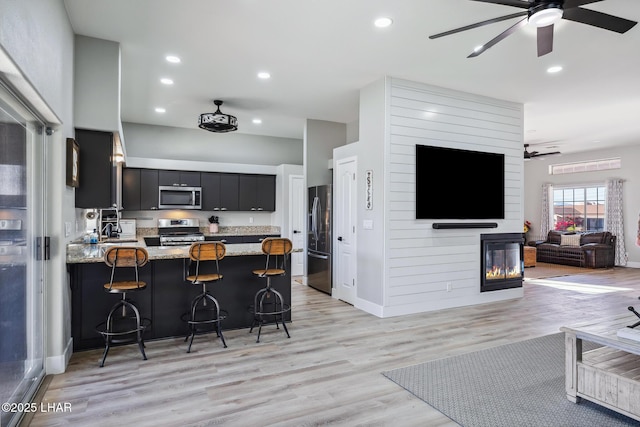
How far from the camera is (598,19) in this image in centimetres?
271

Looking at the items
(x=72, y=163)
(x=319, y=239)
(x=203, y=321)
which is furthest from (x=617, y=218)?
(x=72, y=163)

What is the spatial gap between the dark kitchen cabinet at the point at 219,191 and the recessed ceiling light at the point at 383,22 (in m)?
4.86

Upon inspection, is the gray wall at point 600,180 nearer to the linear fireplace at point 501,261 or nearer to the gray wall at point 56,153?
the linear fireplace at point 501,261

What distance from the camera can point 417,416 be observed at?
246 centimetres

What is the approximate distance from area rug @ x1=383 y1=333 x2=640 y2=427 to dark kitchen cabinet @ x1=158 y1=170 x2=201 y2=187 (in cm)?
555

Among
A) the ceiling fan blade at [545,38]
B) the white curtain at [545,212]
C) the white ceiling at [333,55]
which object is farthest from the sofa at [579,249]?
the ceiling fan blade at [545,38]

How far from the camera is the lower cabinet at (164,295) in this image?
11.7 ft

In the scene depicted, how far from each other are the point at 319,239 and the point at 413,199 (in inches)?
75.8

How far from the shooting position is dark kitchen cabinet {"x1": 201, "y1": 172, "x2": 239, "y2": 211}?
746cm

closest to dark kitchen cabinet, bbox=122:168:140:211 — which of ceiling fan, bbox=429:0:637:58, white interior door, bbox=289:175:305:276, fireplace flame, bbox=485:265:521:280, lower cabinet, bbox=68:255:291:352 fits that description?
white interior door, bbox=289:175:305:276

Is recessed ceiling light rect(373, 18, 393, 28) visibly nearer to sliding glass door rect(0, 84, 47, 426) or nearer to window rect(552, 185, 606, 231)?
sliding glass door rect(0, 84, 47, 426)

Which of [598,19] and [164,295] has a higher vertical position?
[598,19]

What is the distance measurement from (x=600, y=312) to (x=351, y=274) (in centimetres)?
338

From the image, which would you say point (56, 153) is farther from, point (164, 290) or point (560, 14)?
point (560, 14)
